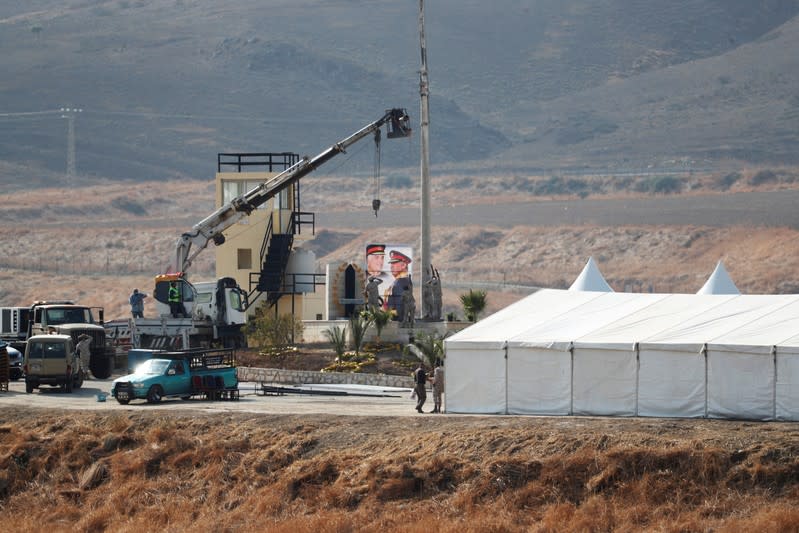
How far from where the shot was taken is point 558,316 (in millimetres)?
32500

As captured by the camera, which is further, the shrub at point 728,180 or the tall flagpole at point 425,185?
the shrub at point 728,180

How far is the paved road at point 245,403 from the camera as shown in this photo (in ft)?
108

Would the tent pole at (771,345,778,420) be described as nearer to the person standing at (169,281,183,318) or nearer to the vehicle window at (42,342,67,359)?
the vehicle window at (42,342,67,359)

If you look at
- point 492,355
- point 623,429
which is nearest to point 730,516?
point 623,429

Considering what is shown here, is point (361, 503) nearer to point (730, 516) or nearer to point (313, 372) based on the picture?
point (730, 516)

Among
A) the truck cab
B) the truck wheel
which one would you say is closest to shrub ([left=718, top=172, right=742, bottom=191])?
the truck cab

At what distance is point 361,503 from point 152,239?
111068 millimetres

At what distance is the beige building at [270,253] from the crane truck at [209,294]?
9.43 ft

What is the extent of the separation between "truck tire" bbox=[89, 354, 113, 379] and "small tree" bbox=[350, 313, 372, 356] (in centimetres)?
768

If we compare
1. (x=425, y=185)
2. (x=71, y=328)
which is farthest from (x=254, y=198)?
(x=71, y=328)

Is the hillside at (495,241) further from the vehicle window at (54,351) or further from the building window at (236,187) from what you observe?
the vehicle window at (54,351)

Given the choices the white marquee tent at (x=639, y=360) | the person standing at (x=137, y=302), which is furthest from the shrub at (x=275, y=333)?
the white marquee tent at (x=639, y=360)

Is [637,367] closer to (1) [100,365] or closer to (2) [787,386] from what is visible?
(2) [787,386]

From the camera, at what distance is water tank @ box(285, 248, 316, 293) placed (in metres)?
57.2
